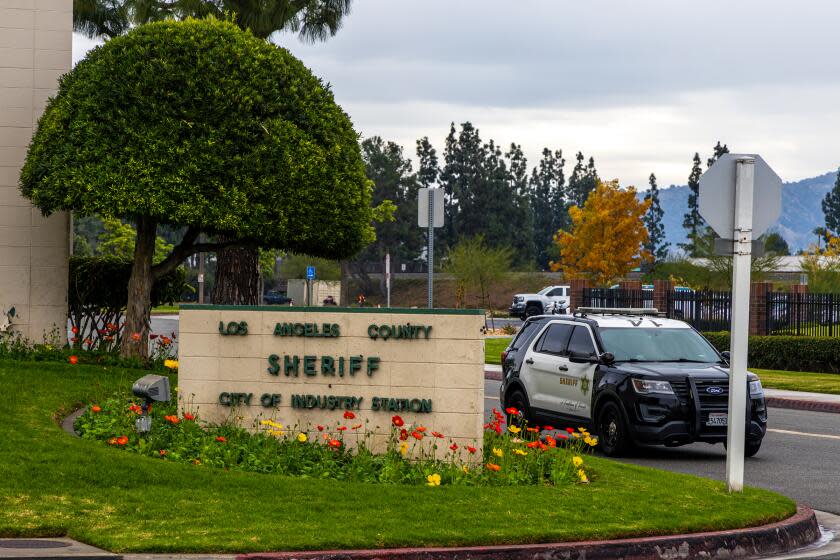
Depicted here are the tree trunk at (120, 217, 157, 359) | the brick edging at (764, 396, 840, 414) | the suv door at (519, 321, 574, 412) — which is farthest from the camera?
the brick edging at (764, 396, 840, 414)

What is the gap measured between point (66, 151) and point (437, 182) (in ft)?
349

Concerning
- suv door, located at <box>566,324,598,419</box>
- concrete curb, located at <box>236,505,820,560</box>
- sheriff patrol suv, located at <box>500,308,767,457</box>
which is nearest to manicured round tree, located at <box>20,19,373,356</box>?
sheriff patrol suv, located at <box>500,308,767,457</box>

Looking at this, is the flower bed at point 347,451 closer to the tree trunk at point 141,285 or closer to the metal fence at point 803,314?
the tree trunk at point 141,285

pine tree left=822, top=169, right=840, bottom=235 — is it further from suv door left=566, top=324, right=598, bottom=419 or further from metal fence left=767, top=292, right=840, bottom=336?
suv door left=566, top=324, right=598, bottom=419

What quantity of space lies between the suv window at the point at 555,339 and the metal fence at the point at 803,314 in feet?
67.9

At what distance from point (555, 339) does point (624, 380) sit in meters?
1.96

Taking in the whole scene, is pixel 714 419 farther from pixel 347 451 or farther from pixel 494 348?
pixel 494 348

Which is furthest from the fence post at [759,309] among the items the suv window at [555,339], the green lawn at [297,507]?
the green lawn at [297,507]

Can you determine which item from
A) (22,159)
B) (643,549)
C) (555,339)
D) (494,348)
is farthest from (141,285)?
(494,348)

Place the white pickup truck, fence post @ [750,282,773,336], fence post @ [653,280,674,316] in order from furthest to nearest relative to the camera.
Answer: the white pickup truck
fence post @ [653,280,674,316]
fence post @ [750,282,773,336]

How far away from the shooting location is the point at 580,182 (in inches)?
5743

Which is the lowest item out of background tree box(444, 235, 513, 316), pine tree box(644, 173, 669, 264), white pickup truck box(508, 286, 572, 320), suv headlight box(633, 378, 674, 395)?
suv headlight box(633, 378, 674, 395)

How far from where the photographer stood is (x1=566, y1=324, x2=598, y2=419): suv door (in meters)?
17.1

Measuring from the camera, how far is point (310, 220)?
20.7 meters
